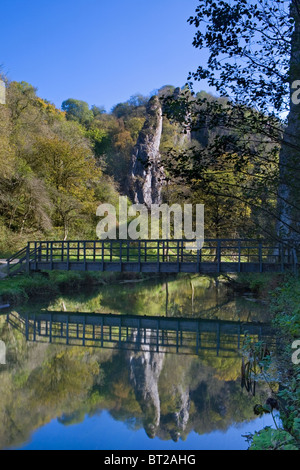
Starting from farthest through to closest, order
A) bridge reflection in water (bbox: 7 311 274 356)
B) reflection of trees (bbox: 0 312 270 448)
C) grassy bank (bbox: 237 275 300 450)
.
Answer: bridge reflection in water (bbox: 7 311 274 356) < reflection of trees (bbox: 0 312 270 448) < grassy bank (bbox: 237 275 300 450)

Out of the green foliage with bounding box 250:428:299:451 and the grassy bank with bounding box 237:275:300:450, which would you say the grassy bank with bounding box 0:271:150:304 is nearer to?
the grassy bank with bounding box 237:275:300:450

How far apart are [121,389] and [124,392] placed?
81mm

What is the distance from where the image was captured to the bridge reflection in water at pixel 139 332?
11.4m

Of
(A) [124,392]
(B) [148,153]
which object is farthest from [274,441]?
(B) [148,153]

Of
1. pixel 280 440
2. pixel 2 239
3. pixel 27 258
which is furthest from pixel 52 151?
pixel 280 440

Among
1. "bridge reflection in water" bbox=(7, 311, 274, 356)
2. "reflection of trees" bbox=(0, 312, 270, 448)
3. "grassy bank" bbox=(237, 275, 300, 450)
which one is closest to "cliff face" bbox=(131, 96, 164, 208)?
"bridge reflection in water" bbox=(7, 311, 274, 356)

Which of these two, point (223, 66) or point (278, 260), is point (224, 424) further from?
point (278, 260)

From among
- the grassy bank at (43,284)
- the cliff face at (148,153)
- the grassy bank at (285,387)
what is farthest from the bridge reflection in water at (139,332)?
the cliff face at (148,153)

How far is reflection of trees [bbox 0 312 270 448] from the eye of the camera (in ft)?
21.2

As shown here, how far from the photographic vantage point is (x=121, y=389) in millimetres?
7938

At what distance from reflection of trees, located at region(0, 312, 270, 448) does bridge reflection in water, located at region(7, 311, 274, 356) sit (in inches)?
44.7

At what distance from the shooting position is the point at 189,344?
11.7 meters

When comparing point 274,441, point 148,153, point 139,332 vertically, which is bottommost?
point 139,332

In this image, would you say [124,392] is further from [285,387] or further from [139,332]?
[139,332]
